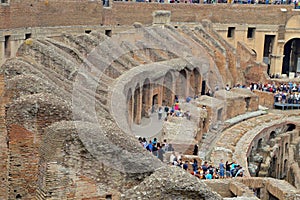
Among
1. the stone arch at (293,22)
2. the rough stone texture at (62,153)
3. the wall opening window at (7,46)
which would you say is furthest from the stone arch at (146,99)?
the stone arch at (293,22)

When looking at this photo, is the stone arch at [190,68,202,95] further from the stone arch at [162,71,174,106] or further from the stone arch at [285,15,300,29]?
the stone arch at [285,15,300,29]

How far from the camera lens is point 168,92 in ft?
82.2

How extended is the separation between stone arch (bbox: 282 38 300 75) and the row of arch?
14.1 m

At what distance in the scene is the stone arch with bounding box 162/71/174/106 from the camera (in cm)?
2489

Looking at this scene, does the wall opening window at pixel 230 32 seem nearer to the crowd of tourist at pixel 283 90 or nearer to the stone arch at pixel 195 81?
the crowd of tourist at pixel 283 90

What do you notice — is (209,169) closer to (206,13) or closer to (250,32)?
(206,13)

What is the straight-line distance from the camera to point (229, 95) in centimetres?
2694

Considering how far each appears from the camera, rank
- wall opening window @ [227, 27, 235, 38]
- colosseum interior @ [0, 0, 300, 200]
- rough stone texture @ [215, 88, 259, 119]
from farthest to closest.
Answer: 1. wall opening window @ [227, 27, 235, 38]
2. rough stone texture @ [215, 88, 259, 119]
3. colosseum interior @ [0, 0, 300, 200]

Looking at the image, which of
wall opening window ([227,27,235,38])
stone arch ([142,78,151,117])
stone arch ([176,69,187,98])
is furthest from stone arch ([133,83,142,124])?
wall opening window ([227,27,235,38])

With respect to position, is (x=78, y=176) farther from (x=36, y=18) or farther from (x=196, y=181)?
(x=36, y=18)

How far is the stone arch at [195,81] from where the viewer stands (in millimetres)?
27453

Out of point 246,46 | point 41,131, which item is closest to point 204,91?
point 246,46

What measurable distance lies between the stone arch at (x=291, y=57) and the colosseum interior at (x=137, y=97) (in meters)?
0.09

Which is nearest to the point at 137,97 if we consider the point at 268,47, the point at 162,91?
the point at 162,91
